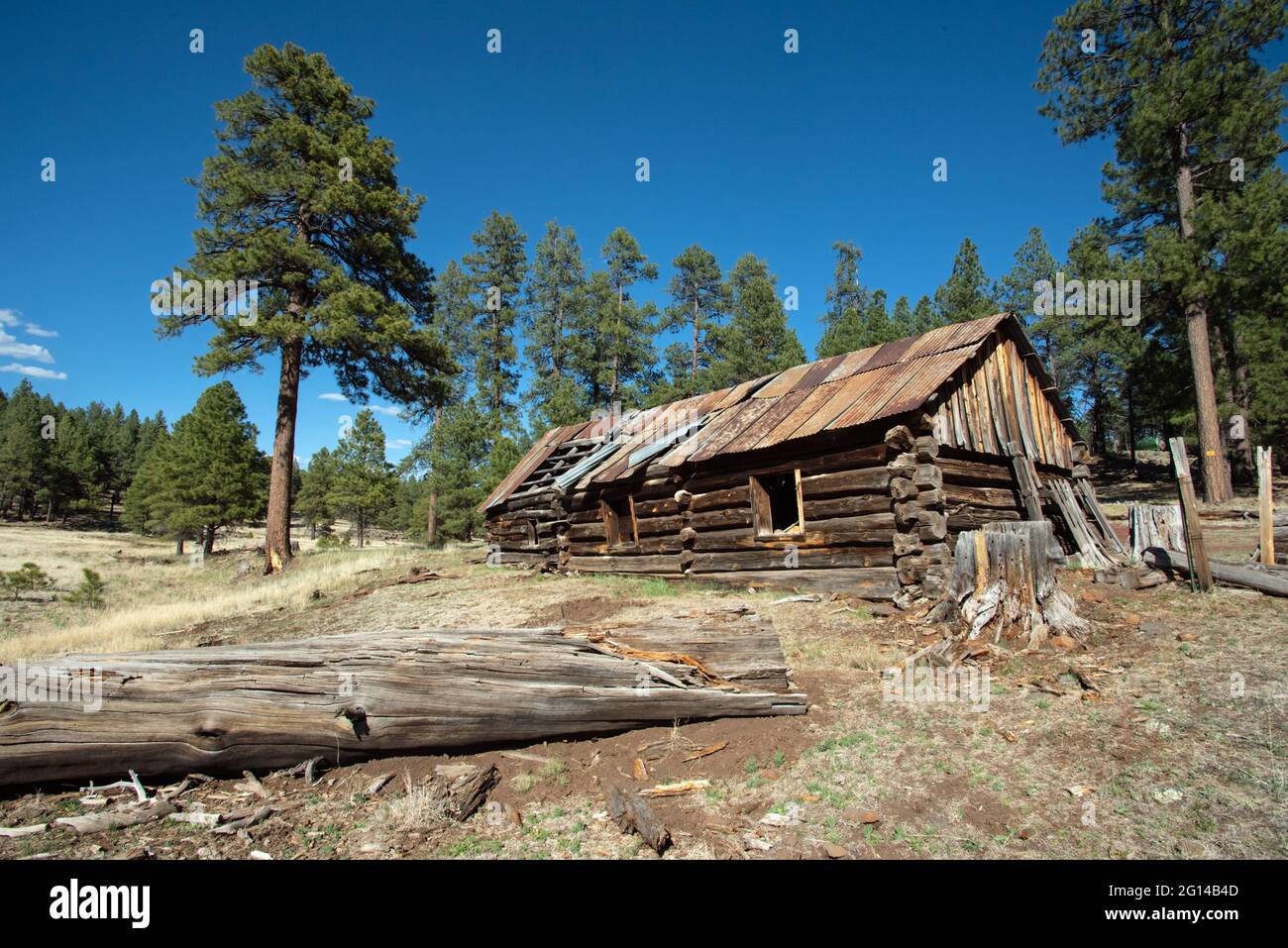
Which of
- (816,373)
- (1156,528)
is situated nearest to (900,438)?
(816,373)

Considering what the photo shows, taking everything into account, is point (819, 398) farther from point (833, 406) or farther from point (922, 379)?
point (922, 379)

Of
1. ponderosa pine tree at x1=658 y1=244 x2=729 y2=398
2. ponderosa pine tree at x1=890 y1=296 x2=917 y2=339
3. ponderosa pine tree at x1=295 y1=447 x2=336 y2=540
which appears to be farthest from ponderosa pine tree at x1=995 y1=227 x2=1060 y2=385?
ponderosa pine tree at x1=295 y1=447 x2=336 y2=540

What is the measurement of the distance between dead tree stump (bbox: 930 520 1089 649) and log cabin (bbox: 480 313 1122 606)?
7.07ft

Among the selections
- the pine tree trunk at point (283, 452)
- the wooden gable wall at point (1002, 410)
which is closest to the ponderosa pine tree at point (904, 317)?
the wooden gable wall at point (1002, 410)

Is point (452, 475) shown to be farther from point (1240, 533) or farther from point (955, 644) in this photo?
point (1240, 533)

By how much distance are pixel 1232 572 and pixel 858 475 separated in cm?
531

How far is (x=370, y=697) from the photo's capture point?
14.6 ft

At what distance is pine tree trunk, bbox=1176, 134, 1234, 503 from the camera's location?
60.5ft

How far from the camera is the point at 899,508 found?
9828mm

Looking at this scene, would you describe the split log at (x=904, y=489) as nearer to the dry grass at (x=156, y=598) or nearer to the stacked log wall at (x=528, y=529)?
→ the stacked log wall at (x=528, y=529)

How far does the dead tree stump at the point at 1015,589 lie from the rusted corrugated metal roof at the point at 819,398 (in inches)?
124

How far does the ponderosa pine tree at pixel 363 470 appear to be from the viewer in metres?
33.3

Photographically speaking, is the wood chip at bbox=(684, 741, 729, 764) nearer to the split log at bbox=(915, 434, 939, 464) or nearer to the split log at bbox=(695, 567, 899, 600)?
the split log at bbox=(695, 567, 899, 600)
